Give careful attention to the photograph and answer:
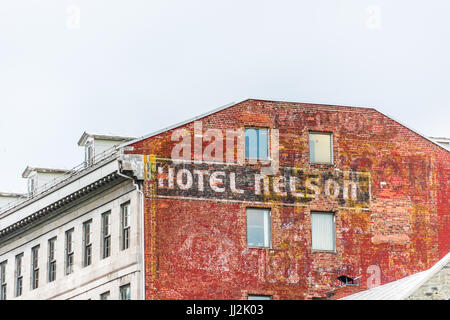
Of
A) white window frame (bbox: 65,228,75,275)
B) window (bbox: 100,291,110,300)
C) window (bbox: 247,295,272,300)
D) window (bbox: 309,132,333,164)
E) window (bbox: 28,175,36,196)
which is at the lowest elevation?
window (bbox: 247,295,272,300)

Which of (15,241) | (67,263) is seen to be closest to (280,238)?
(67,263)

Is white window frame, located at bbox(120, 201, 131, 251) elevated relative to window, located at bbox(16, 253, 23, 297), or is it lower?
elevated

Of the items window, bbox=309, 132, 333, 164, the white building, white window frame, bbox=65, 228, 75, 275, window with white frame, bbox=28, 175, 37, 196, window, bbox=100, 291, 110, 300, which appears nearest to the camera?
the white building

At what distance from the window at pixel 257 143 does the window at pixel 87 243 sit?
8.45 meters

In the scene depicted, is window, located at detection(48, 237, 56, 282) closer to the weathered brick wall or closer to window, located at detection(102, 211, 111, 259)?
window, located at detection(102, 211, 111, 259)

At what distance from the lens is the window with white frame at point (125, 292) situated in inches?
2454

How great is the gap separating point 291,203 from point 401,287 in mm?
7176

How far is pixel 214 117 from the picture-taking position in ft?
211

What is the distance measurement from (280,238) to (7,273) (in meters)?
18.0

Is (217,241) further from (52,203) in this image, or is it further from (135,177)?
(52,203)

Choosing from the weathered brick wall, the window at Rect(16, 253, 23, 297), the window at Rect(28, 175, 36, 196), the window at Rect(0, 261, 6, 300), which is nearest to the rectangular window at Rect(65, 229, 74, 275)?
the window at Rect(16, 253, 23, 297)

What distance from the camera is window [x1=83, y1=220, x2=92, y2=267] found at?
6656cm

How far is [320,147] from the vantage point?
2603 inches

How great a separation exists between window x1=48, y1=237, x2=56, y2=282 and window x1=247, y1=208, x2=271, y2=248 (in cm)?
1133
